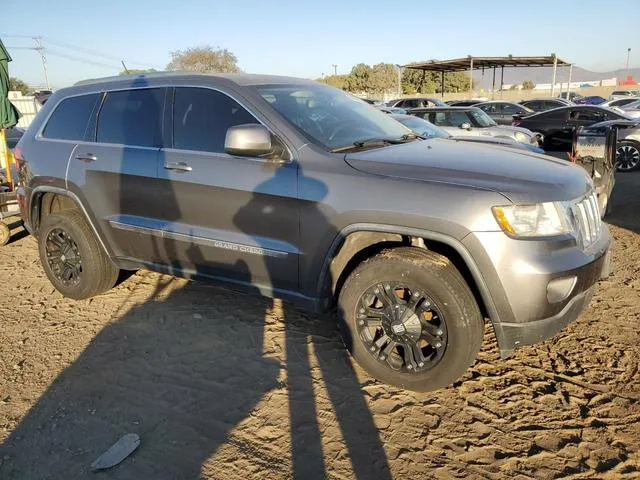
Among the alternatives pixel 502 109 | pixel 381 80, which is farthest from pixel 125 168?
pixel 381 80

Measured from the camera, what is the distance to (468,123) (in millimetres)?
12125

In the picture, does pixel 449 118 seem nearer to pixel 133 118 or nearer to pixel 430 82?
pixel 133 118

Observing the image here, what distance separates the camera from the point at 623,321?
3.92 metres

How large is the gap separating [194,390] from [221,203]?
1229mm

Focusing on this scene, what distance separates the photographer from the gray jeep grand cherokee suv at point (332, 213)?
276 cm

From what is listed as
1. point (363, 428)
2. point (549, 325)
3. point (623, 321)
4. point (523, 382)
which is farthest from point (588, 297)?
point (363, 428)

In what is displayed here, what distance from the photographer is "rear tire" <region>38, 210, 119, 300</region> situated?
4426 mm

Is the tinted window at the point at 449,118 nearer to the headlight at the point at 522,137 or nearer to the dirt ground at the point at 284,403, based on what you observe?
the headlight at the point at 522,137

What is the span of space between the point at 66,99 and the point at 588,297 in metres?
4.44

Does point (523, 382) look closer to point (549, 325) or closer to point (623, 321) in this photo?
point (549, 325)

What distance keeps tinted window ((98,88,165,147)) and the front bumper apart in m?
2.54

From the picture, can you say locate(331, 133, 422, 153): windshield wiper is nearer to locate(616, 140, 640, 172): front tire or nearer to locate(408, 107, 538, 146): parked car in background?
locate(408, 107, 538, 146): parked car in background

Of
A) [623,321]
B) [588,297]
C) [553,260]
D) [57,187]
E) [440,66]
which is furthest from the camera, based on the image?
[440,66]

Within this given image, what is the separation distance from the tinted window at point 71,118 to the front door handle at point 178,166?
1.16 m
